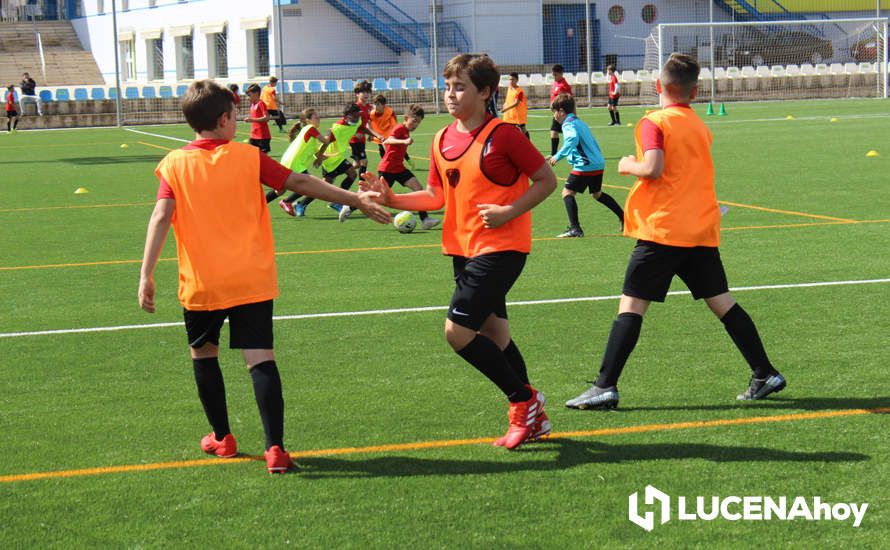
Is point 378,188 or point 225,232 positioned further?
point 378,188

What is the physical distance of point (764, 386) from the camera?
20.5 feet

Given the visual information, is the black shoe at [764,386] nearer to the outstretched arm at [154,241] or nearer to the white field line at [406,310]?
the outstretched arm at [154,241]

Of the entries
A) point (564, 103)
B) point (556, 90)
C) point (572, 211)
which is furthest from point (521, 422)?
point (556, 90)

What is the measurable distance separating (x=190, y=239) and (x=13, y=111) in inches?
1603

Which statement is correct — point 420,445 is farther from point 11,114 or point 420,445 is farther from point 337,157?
point 11,114

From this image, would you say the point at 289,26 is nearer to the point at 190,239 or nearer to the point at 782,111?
the point at 782,111

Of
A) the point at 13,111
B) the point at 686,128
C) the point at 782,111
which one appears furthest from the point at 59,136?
the point at 686,128

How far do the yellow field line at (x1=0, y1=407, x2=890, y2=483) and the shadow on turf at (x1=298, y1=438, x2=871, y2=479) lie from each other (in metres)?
0.14

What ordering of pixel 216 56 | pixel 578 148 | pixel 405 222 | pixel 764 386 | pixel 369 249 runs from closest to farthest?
pixel 764 386 < pixel 369 249 < pixel 578 148 < pixel 405 222 < pixel 216 56

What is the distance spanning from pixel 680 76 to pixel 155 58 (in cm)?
6725

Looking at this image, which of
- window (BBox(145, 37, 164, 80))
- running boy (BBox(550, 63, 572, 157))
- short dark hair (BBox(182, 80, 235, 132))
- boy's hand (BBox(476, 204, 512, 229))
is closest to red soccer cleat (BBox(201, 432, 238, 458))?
short dark hair (BBox(182, 80, 235, 132))

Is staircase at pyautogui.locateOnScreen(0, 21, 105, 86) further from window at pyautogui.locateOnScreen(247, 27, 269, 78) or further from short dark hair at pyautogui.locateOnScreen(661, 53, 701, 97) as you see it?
short dark hair at pyautogui.locateOnScreen(661, 53, 701, 97)

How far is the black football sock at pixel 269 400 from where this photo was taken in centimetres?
527

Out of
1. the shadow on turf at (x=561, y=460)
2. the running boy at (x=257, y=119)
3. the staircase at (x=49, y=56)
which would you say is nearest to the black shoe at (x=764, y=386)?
the shadow on turf at (x=561, y=460)
